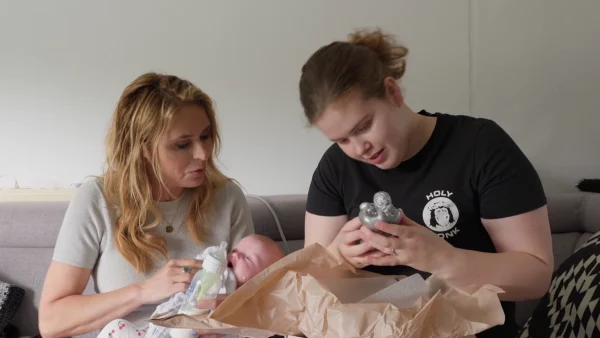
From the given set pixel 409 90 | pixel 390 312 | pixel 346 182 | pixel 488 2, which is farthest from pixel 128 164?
pixel 488 2

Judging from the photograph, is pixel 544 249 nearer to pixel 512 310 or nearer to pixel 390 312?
pixel 512 310

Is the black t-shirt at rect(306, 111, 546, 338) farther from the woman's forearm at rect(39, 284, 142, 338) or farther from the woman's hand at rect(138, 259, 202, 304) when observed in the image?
the woman's forearm at rect(39, 284, 142, 338)

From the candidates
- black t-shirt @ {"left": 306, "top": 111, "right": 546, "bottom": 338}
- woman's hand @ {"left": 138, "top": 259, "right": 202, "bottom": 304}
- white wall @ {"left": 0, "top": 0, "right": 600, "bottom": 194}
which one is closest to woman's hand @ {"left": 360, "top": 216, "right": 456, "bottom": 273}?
black t-shirt @ {"left": 306, "top": 111, "right": 546, "bottom": 338}

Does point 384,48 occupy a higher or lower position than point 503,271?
higher

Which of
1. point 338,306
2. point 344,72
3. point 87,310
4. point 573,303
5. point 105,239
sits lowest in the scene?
point 573,303

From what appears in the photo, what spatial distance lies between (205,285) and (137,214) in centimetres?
39

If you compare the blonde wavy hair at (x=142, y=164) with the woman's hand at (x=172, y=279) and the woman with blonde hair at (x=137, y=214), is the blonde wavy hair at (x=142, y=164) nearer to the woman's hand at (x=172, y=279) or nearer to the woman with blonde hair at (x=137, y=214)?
the woman with blonde hair at (x=137, y=214)

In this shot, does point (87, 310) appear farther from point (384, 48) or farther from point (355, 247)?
point (384, 48)

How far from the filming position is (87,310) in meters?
1.42

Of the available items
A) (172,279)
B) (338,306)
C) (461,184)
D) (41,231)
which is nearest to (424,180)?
(461,184)

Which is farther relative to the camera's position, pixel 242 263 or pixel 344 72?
pixel 242 263

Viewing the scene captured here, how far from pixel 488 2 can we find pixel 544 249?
1.32 meters

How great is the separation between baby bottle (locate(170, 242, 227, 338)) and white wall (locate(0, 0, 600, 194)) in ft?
2.98

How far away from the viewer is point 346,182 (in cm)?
130
